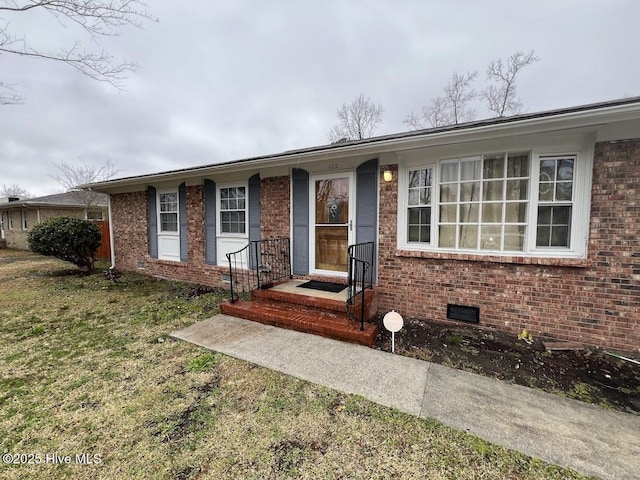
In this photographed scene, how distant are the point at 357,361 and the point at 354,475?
1472mm

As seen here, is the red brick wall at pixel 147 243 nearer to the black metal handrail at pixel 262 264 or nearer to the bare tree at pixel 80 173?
the black metal handrail at pixel 262 264

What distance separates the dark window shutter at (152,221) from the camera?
7.75m

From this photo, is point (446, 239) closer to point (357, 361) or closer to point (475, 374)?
point (475, 374)

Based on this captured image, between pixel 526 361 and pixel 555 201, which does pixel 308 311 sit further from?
pixel 555 201

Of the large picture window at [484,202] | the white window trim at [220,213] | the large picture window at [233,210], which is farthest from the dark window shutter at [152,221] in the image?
the large picture window at [484,202]

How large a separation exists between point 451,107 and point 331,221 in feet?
44.3

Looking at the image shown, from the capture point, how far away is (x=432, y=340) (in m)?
3.77

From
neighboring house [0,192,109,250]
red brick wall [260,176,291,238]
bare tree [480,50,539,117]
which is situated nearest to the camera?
red brick wall [260,176,291,238]

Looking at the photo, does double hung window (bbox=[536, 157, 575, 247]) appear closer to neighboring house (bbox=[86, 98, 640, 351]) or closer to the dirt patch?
neighboring house (bbox=[86, 98, 640, 351])

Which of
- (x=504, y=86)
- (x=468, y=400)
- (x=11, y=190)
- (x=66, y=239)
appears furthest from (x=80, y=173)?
(x=11, y=190)

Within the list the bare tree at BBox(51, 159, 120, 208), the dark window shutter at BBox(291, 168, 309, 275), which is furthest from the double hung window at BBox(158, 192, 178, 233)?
the bare tree at BBox(51, 159, 120, 208)

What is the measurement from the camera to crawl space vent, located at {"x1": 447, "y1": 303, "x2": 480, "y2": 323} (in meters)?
4.11

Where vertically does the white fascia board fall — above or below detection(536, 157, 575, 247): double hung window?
above

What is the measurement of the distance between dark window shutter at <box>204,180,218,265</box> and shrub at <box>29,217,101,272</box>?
14.8 feet
